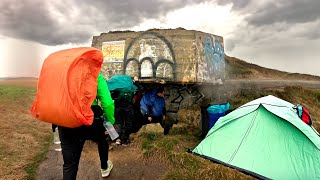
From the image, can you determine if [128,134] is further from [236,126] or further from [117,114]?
[236,126]

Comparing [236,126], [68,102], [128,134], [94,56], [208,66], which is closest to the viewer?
[68,102]

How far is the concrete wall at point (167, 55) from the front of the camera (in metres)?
9.11

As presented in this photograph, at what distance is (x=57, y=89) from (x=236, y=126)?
139 inches

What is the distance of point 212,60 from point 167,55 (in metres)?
1.40

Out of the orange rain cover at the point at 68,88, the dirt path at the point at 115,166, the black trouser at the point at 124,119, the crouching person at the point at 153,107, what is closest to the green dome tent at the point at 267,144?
the dirt path at the point at 115,166

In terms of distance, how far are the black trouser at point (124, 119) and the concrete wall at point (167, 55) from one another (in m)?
2.43

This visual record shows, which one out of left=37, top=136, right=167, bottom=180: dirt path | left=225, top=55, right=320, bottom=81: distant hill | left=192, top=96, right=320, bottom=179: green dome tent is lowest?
left=37, top=136, right=167, bottom=180: dirt path

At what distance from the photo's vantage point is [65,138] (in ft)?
13.4

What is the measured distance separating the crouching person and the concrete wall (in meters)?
1.37

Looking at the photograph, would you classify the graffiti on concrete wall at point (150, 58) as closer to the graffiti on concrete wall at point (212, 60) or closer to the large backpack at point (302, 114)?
the graffiti on concrete wall at point (212, 60)

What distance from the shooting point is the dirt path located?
554cm

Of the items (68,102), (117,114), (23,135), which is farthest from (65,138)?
(23,135)

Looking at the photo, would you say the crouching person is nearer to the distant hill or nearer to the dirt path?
the dirt path

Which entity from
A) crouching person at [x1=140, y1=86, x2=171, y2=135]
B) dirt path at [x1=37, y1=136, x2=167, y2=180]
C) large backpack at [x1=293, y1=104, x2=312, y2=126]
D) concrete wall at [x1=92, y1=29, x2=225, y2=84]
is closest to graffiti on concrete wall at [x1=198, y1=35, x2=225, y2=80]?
concrete wall at [x1=92, y1=29, x2=225, y2=84]
